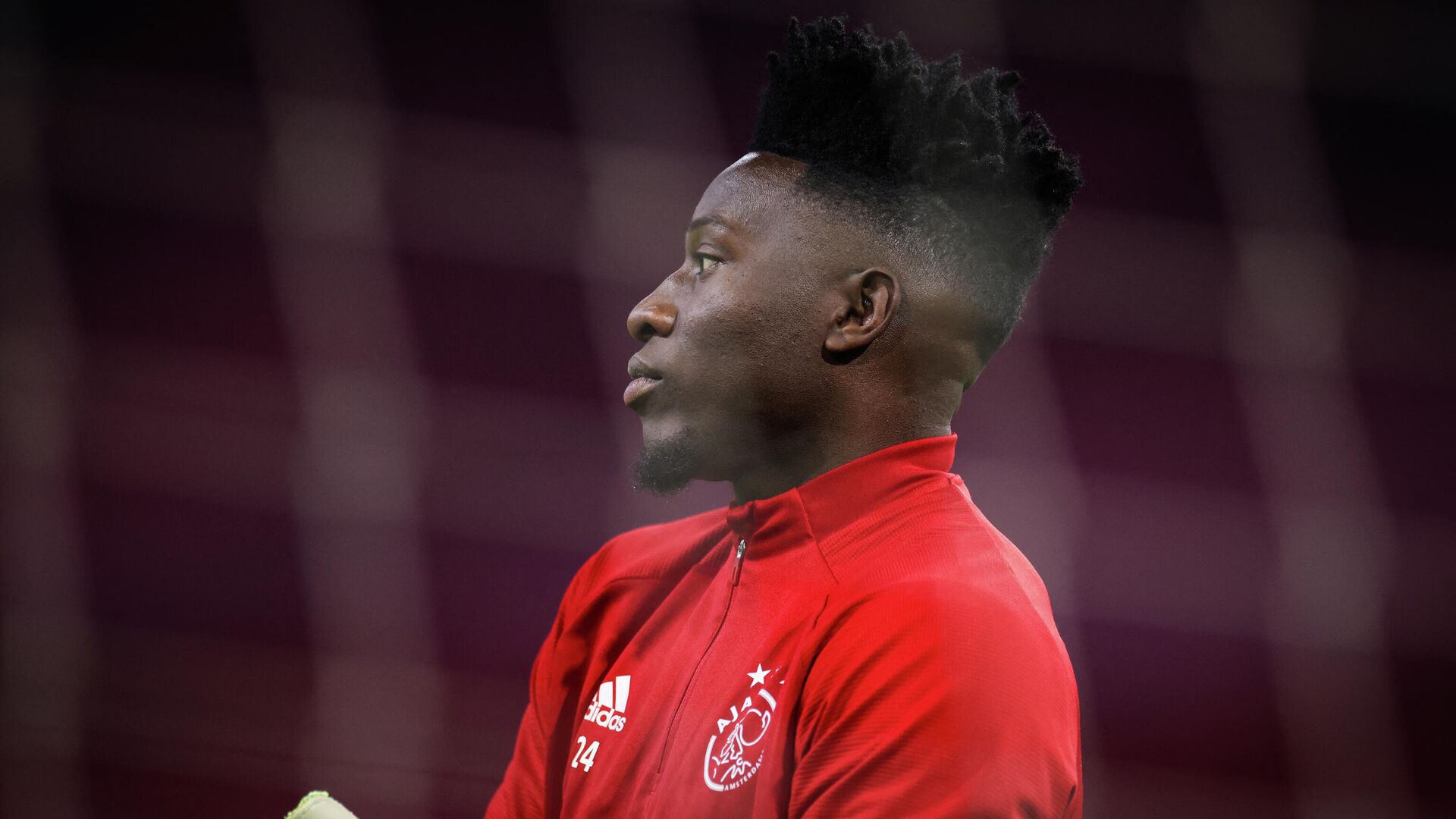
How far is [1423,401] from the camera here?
1.73 metres

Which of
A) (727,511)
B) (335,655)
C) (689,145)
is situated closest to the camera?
(727,511)

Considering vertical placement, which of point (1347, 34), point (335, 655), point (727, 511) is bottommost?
point (727, 511)

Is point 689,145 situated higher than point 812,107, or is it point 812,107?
point 689,145

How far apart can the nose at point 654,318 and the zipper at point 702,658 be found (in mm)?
165

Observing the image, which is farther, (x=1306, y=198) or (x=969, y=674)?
(x=1306, y=198)

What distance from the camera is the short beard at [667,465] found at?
2.75 ft

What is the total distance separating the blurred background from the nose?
838mm

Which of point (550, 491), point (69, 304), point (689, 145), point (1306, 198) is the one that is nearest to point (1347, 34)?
point (1306, 198)

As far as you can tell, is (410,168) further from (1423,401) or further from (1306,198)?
(1423,401)

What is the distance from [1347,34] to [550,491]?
133cm

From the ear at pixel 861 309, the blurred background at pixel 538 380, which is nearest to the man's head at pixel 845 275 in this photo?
the ear at pixel 861 309

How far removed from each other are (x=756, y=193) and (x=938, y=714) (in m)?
0.39

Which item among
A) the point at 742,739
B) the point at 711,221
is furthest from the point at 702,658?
the point at 711,221

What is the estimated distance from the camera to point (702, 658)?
0.82 m
